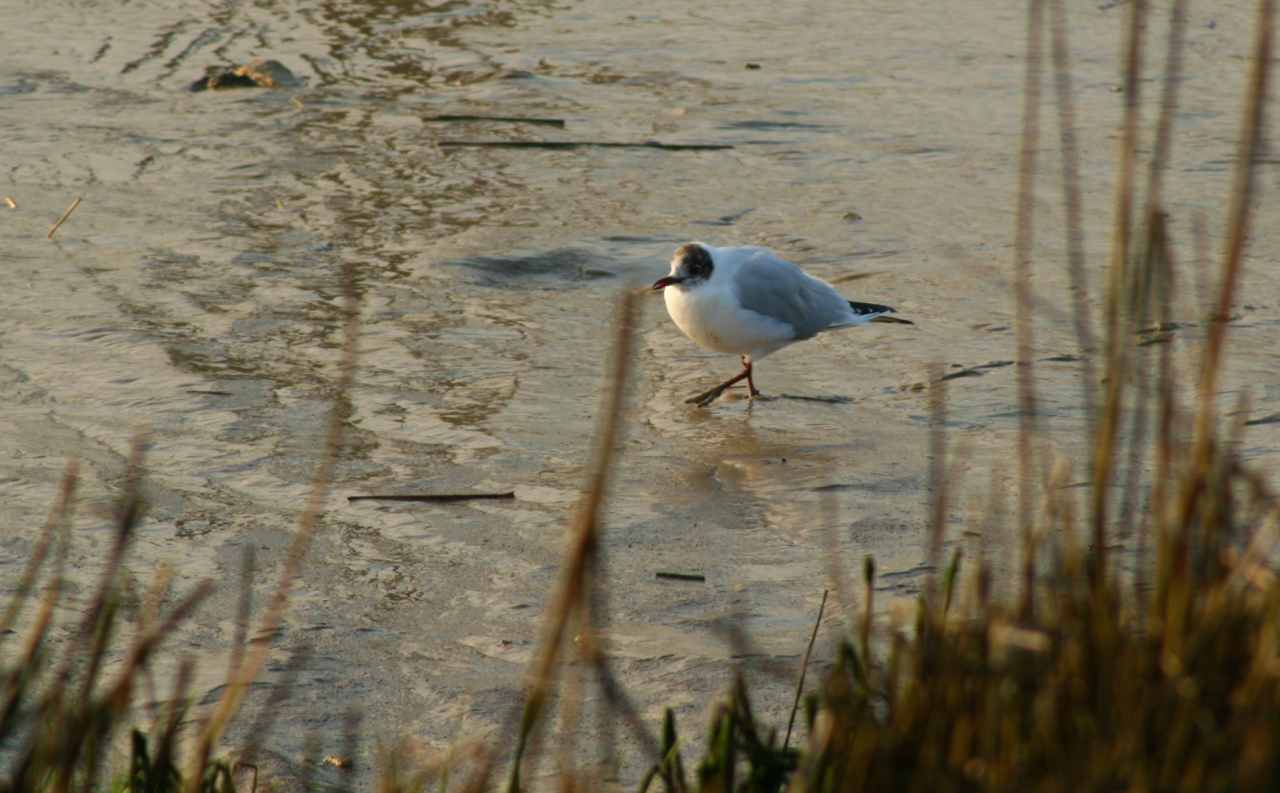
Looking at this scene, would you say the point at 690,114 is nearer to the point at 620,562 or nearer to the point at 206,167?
the point at 206,167

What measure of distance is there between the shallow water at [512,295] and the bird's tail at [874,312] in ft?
0.47

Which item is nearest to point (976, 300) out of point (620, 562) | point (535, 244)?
point (535, 244)

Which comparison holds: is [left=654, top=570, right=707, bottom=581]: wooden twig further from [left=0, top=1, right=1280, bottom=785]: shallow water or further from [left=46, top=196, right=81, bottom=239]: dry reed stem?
[left=46, top=196, right=81, bottom=239]: dry reed stem

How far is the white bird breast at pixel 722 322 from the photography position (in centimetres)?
612

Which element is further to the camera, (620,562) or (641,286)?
(641,286)

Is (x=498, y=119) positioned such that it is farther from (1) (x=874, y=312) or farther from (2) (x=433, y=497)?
(2) (x=433, y=497)

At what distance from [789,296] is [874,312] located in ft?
1.16

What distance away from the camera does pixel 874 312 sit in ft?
21.1

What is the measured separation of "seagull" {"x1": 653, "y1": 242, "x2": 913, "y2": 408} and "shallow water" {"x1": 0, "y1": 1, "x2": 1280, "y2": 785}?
0.20 m

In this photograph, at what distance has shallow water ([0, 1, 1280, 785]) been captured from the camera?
4539 millimetres

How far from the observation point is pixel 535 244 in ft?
24.7

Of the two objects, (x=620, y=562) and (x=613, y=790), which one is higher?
(x=613, y=790)

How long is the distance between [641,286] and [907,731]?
17.1 feet

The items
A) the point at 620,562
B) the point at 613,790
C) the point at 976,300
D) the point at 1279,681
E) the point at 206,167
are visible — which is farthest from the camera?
the point at 206,167
